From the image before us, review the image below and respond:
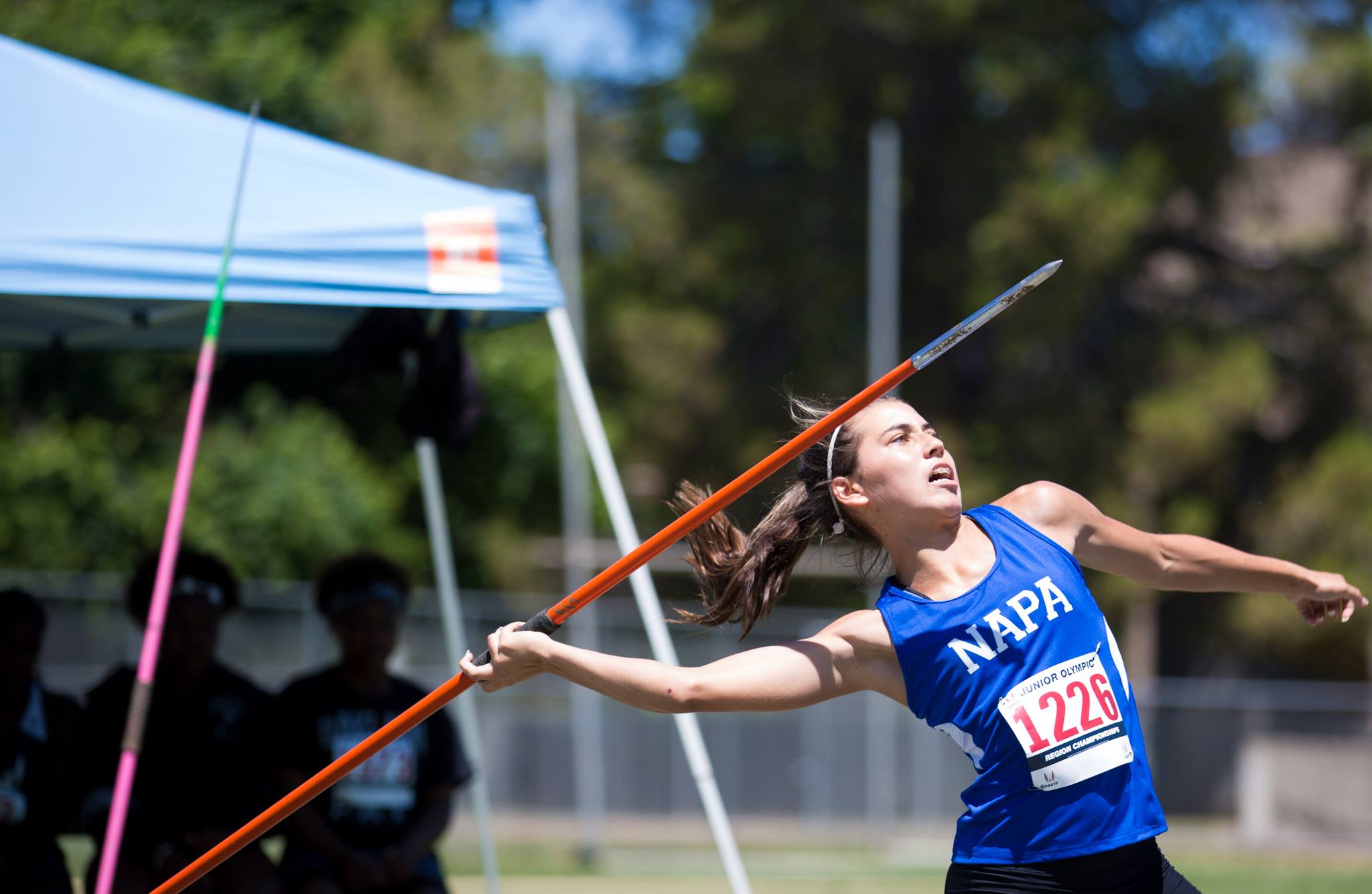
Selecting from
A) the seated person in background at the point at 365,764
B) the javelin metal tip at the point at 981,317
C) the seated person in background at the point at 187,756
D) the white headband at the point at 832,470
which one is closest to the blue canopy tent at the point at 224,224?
the seated person in background at the point at 365,764

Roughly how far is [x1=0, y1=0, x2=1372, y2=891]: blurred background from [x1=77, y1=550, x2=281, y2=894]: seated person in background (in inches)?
437

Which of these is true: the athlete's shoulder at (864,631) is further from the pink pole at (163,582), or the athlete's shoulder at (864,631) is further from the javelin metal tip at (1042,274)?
the pink pole at (163,582)

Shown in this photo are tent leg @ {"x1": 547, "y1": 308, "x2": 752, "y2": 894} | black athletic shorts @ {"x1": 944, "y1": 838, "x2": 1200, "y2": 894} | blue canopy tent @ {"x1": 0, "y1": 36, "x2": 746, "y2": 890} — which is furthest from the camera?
tent leg @ {"x1": 547, "y1": 308, "x2": 752, "y2": 894}

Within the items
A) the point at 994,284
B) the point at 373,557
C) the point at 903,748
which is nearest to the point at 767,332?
the point at 994,284

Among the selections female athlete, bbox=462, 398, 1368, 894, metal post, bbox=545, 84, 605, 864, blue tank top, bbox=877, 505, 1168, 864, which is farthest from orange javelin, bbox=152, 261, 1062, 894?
metal post, bbox=545, 84, 605, 864

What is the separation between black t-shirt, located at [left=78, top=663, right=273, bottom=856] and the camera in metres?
5.24

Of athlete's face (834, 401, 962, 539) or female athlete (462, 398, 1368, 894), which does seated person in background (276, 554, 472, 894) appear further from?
athlete's face (834, 401, 962, 539)

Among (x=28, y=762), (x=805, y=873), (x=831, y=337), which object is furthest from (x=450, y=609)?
(x=831, y=337)

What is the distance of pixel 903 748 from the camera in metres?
16.9

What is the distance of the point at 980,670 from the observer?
3.26m

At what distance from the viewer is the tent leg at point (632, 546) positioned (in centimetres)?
484

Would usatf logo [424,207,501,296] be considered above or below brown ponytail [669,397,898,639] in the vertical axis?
above

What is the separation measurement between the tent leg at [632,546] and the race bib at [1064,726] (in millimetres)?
1687

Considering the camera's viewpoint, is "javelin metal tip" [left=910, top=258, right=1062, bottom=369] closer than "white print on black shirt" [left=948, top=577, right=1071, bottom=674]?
Yes
